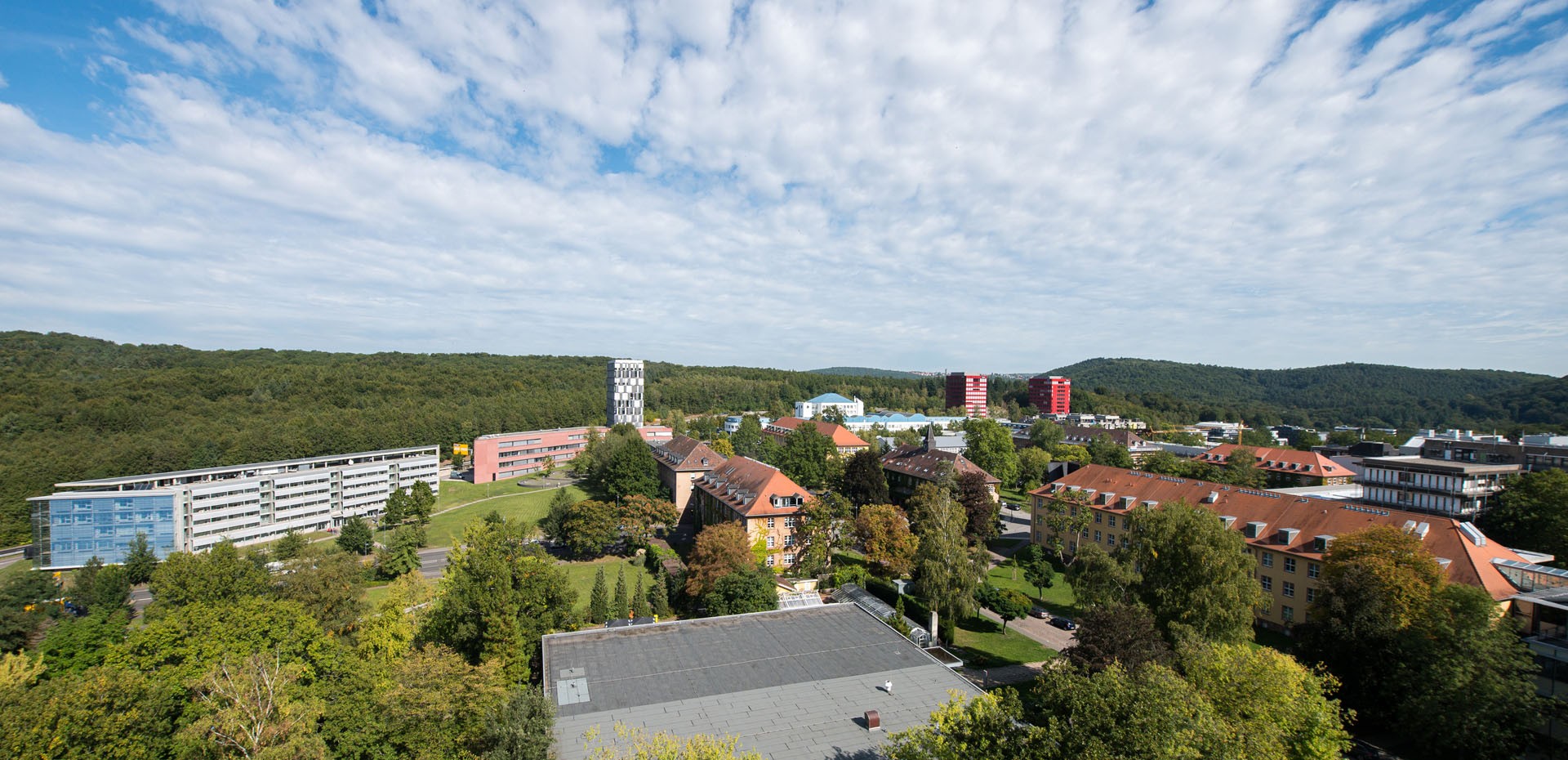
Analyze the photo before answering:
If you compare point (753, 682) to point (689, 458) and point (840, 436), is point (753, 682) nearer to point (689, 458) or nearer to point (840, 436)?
point (689, 458)

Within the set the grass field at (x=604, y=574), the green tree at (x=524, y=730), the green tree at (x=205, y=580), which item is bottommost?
the grass field at (x=604, y=574)

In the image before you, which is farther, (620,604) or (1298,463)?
(1298,463)

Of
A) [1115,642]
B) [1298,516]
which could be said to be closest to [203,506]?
[1115,642]

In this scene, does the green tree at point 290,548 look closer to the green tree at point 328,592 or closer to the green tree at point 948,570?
the green tree at point 328,592

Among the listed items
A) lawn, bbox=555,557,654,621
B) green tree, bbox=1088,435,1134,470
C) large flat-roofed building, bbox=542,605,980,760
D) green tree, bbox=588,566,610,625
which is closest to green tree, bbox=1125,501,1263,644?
large flat-roofed building, bbox=542,605,980,760

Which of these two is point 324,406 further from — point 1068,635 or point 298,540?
point 1068,635

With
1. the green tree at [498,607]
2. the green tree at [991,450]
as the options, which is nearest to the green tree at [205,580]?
the green tree at [498,607]

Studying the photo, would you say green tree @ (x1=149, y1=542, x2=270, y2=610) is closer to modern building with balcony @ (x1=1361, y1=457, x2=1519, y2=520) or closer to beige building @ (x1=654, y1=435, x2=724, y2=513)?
beige building @ (x1=654, y1=435, x2=724, y2=513)
